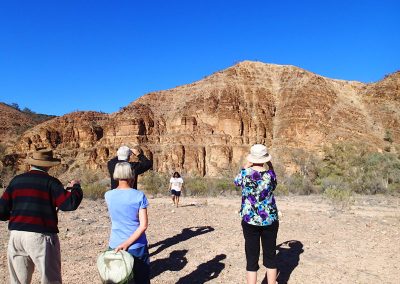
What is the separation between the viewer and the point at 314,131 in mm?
44969

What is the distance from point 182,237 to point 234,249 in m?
1.56

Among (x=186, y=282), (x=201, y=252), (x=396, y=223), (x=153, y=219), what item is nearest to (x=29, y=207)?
(x=186, y=282)

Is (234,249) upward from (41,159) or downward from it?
downward

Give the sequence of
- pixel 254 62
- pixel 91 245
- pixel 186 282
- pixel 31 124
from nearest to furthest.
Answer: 1. pixel 186 282
2. pixel 91 245
3. pixel 254 62
4. pixel 31 124

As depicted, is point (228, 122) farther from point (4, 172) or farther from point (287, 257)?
point (287, 257)

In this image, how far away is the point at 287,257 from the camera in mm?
6820

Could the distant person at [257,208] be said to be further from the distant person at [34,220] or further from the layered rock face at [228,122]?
the layered rock face at [228,122]

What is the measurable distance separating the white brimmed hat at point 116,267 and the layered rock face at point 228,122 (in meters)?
38.7

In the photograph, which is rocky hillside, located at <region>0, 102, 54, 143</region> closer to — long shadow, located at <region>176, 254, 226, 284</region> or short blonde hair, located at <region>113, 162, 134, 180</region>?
long shadow, located at <region>176, 254, 226, 284</region>

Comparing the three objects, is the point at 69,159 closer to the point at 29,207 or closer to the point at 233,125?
the point at 233,125

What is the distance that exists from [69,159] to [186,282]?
44431mm

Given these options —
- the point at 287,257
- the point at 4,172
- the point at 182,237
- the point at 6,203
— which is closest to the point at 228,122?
the point at 4,172

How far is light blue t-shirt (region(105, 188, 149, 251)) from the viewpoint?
387 cm

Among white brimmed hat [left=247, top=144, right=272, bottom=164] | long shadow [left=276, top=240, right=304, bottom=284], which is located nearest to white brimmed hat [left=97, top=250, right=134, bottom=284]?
white brimmed hat [left=247, top=144, right=272, bottom=164]
